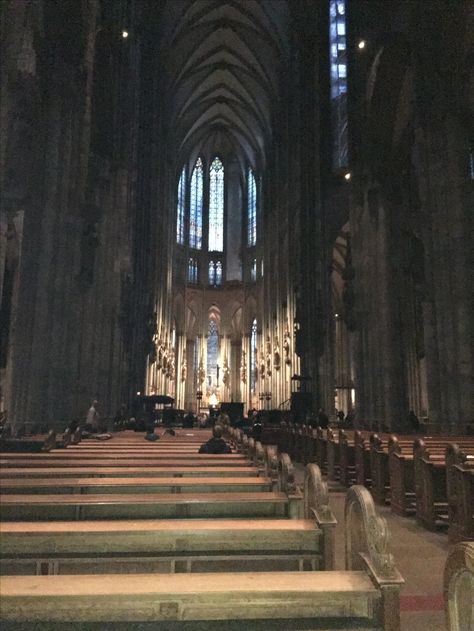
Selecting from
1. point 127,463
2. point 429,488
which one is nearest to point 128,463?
point 127,463

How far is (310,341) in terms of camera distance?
2558 centimetres

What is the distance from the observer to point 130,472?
4.86 metres

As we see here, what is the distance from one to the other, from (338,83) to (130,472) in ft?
88.4

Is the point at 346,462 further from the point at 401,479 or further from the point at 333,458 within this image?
the point at 401,479

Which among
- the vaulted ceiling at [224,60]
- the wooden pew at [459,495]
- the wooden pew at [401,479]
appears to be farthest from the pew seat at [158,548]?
the vaulted ceiling at [224,60]

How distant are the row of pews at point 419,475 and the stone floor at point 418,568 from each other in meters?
0.24

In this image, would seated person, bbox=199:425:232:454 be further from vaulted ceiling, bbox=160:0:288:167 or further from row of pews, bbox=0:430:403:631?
vaulted ceiling, bbox=160:0:288:167

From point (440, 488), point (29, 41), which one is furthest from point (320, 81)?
point (440, 488)

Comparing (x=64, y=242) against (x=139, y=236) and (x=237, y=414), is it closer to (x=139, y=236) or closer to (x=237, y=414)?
(x=139, y=236)

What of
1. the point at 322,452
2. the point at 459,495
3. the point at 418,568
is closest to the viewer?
the point at 418,568

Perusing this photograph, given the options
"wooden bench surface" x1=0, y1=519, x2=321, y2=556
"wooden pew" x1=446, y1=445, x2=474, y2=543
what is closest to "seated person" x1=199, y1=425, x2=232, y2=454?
"wooden pew" x1=446, y1=445, x2=474, y2=543

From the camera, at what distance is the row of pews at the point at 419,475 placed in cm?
570

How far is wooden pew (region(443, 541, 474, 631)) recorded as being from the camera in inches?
57.6

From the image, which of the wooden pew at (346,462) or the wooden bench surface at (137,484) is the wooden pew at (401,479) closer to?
the wooden pew at (346,462)
